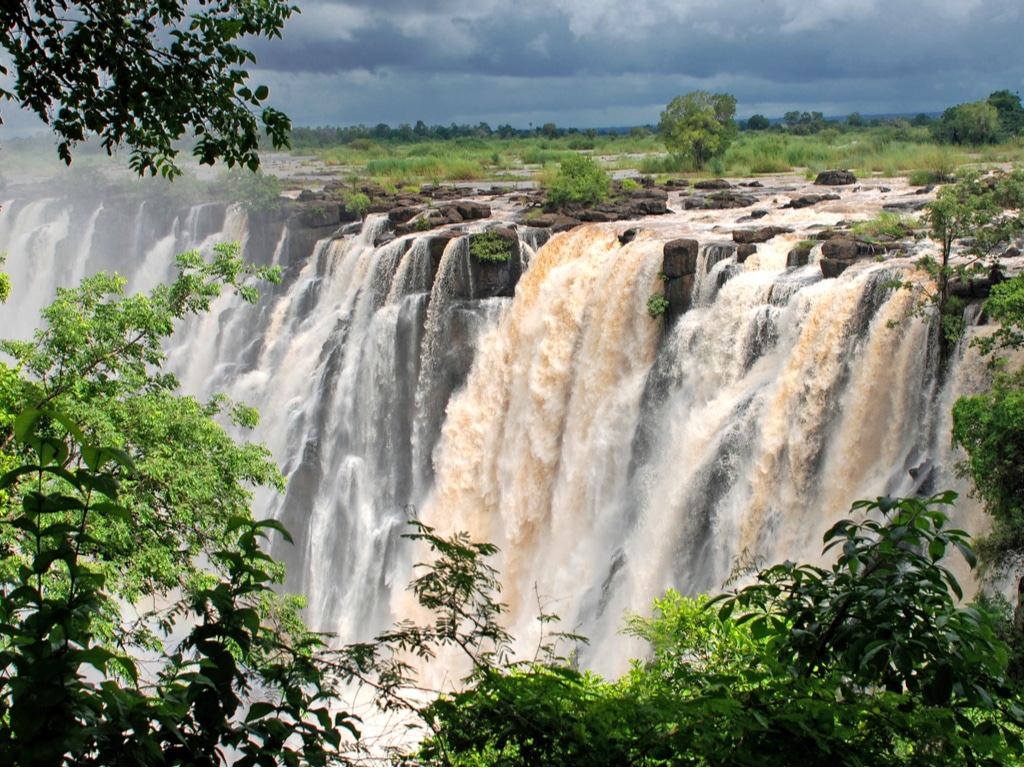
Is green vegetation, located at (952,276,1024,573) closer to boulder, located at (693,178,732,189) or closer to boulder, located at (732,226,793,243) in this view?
boulder, located at (732,226,793,243)

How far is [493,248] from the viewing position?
66.1 ft

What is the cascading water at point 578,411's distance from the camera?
13.2 metres

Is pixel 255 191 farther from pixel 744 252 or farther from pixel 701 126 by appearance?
pixel 744 252

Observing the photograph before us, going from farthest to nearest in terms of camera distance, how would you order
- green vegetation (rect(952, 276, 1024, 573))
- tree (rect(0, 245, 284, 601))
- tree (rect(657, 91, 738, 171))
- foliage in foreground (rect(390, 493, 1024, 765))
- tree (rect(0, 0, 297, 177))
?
1. tree (rect(657, 91, 738, 171))
2. tree (rect(0, 245, 284, 601))
3. green vegetation (rect(952, 276, 1024, 573))
4. tree (rect(0, 0, 297, 177))
5. foliage in foreground (rect(390, 493, 1024, 765))

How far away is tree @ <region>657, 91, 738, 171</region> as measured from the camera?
34375mm

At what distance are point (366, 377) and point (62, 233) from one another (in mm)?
19978

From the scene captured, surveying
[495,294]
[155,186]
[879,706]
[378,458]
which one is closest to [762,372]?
[495,294]

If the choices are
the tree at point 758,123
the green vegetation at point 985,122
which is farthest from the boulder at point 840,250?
the tree at point 758,123

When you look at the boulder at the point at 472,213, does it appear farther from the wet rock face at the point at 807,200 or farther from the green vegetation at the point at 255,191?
the wet rock face at the point at 807,200

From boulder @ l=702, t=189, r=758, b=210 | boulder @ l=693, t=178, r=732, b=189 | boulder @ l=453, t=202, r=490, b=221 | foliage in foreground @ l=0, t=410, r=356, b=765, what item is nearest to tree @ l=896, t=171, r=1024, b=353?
boulder @ l=702, t=189, r=758, b=210

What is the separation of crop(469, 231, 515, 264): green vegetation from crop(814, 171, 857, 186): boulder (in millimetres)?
11620

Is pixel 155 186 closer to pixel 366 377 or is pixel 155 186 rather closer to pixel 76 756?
pixel 366 377

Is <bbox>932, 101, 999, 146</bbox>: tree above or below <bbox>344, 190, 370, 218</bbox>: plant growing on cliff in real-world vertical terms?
above

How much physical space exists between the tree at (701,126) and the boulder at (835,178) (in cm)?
752
